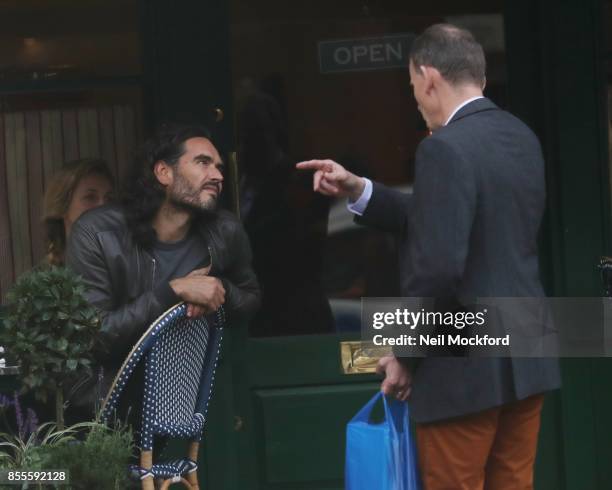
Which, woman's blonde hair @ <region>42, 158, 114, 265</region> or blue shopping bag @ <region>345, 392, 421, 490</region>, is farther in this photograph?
woman's blonde hair @ <region>42, 158, 114, 265</region>

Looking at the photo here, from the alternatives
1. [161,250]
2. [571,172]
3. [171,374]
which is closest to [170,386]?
[171,374]

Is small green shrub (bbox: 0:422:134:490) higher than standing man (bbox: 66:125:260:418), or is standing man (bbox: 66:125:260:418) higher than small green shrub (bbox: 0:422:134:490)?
standing man (bbox: 66:125:260:418)

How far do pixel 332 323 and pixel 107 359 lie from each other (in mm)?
1306

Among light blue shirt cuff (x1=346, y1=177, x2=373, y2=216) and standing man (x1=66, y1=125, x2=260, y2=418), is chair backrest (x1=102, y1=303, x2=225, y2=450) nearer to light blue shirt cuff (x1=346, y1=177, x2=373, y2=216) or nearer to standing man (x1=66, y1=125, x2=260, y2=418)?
standing man (x1=66, y1=125, x2=260, y2=418)

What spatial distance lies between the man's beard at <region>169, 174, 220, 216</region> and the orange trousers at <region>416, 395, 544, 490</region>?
4.65 feet

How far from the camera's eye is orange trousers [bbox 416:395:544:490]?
3.98 meters

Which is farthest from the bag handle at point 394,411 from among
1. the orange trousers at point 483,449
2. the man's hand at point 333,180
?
the man's hand at point 333,180

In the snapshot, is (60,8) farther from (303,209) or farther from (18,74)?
(303,209)

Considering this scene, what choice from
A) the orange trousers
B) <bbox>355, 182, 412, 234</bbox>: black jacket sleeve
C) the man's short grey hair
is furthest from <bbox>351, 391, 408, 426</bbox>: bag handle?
A: the man's short grey hair

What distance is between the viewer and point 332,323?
19.3ft

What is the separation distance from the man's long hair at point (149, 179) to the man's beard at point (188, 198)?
0.17 feet

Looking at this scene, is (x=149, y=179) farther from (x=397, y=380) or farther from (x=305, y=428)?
(x=397, y=380)

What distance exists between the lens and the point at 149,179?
5.13 m

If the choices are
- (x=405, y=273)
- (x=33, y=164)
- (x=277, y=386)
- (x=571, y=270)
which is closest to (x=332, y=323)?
(x=277, y=386)
